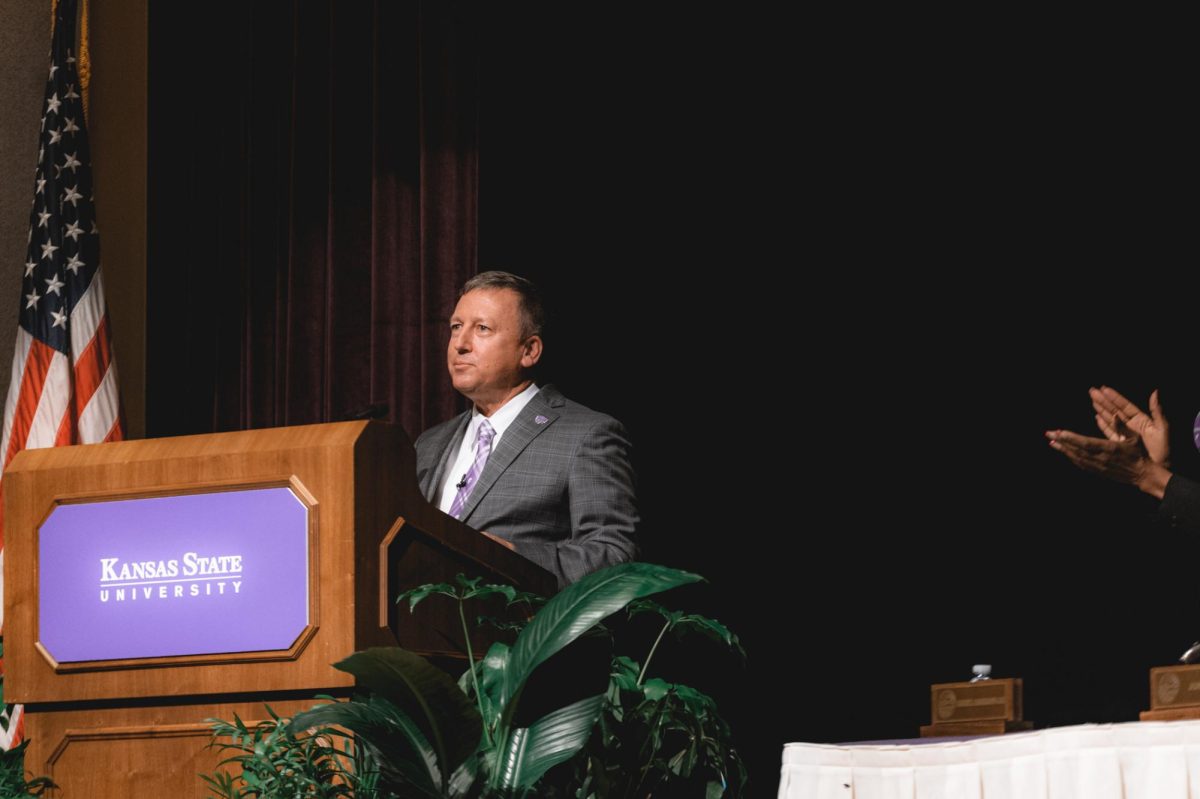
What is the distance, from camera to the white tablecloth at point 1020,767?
1875mm

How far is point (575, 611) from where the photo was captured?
92.7 inches

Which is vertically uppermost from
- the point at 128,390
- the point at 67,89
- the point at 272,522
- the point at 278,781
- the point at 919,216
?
the point at 67,89

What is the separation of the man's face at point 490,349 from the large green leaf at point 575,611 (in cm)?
118

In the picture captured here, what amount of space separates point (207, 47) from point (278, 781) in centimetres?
359

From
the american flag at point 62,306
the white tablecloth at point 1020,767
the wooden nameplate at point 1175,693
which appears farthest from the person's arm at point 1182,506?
the american flag at point 62,306

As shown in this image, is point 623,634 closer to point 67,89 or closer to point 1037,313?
point 1037,313

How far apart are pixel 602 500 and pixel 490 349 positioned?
51cm

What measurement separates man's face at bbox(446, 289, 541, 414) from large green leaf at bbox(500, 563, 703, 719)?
3.86ft

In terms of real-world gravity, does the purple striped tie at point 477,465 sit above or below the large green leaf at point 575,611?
above

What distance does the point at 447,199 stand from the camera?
470 cm

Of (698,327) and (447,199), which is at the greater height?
(447,199)

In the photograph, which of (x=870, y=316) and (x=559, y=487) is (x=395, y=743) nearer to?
(x=559, y=487)

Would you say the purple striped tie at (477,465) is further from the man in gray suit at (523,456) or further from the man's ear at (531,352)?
the man's ear at (531,352)

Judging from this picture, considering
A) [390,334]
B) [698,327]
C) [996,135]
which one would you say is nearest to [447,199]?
[390,334]
